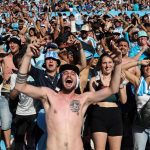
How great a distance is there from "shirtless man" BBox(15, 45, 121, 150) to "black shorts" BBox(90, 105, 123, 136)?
834 mm

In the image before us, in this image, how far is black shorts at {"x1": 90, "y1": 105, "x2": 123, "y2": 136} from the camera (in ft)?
18.7

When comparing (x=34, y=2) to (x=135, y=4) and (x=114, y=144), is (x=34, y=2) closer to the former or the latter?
(x=135, y=4)

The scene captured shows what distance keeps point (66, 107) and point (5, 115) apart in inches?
76.8

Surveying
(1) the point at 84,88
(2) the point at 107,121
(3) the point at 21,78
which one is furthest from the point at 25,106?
(3) the point at 21,78

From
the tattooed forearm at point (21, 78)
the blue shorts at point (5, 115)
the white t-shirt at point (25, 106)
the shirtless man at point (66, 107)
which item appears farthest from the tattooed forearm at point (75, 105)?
the blue shorts at point (5, 115)

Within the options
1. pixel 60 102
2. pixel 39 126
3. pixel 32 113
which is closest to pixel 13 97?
pixel 32 113

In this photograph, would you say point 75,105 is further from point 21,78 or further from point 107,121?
point 107,121

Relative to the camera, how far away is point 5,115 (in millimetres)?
6566

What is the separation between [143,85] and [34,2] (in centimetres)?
1968

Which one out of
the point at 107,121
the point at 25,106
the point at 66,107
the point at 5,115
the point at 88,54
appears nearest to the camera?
the point at 66,107

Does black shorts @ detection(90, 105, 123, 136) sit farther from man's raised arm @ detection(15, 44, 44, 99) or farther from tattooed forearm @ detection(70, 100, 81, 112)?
man's raised arm @ detection(15, 44, 44, 99)

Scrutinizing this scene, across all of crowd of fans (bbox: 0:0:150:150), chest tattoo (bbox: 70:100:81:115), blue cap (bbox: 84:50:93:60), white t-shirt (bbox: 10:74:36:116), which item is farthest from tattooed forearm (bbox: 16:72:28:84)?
blue cap (bbox: 84:50:93:60)

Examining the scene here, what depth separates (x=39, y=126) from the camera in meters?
5.46

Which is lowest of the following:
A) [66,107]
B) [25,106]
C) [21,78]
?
[25,106]
